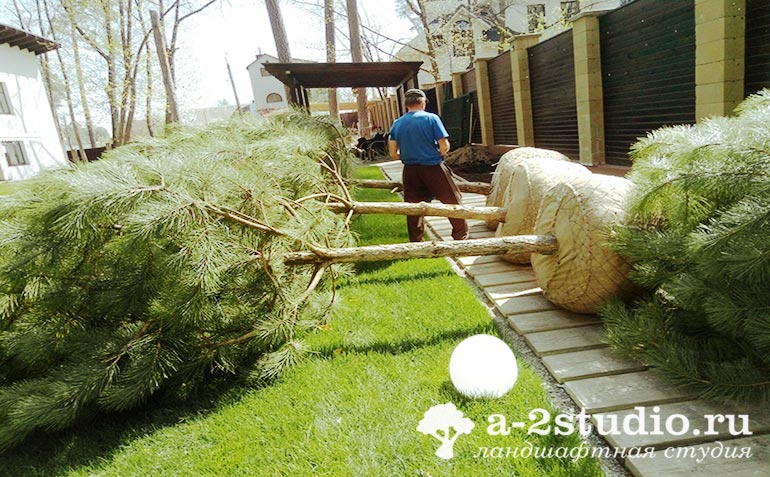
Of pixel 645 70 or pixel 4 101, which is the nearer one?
pixel 645 70

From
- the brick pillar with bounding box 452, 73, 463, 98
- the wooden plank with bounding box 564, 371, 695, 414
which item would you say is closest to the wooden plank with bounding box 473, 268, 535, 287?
the wooden plank with bounding box 564, 371, 695, 414

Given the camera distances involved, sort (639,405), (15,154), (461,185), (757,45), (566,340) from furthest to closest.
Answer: (15,154) → (461,185) → (757,45) → (566,340) → (639,405)

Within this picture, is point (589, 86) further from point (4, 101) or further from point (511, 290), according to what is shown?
point (4, 101)

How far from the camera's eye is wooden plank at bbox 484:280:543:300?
3.52m

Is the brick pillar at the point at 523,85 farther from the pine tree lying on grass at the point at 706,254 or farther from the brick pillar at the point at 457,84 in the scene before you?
the pine tree lying on grass at the point at 706,254

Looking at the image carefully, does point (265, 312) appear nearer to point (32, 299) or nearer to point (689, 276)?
point (32, 299)

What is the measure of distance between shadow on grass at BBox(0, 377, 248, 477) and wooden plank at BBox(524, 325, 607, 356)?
1.80 meters

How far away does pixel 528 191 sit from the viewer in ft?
13.0

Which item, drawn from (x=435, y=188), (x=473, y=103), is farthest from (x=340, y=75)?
(x=473, y=103)

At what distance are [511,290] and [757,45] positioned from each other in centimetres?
372

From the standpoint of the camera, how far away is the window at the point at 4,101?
2188 centimetres

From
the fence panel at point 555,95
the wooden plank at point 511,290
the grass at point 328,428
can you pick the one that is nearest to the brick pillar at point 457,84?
the fence panel at point 555,95

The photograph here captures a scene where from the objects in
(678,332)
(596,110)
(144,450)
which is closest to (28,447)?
(144,450)

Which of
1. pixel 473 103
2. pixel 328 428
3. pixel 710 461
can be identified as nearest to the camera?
pixel 710 461
